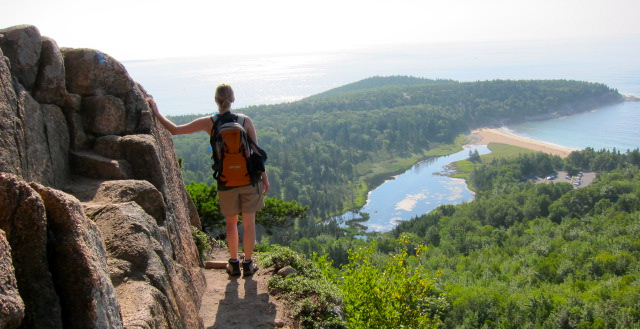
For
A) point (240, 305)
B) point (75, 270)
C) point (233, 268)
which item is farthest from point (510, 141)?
point (75, 270)

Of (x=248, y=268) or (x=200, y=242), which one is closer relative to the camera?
(x=248, y=268)

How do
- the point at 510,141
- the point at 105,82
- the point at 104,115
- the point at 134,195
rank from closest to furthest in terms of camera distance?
1. the point at 134,195
2. the point at 104,115
3. the point at 105,82
4. the point at 510,141

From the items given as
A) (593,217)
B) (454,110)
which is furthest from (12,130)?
(454,110)

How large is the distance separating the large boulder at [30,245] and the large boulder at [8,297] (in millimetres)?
326

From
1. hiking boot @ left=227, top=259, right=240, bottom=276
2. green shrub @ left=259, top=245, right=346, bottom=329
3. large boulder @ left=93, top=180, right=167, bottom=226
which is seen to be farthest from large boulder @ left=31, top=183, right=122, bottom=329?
hiking boot @ left=227, top=259, right=240, bottom=276

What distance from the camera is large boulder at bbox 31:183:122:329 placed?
3.22 meters

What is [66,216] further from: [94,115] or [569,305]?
[569,305]

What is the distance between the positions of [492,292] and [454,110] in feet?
529

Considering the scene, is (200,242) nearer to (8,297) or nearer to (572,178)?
(8,297)

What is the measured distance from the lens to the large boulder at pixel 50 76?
6406mm

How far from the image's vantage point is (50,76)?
6500mm

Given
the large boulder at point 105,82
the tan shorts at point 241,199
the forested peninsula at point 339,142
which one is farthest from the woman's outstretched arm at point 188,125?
the forested peninsula at point 339,142

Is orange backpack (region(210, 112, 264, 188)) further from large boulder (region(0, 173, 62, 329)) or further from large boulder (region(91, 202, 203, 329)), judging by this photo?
large boulder (region(0, 173, 62, 329))

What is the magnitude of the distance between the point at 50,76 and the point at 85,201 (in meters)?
1.96
